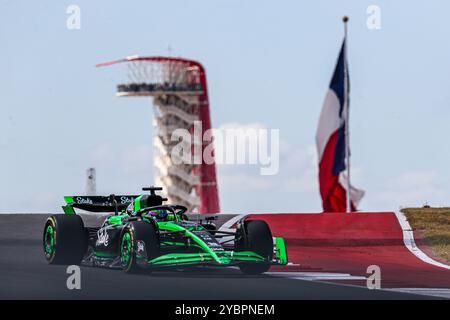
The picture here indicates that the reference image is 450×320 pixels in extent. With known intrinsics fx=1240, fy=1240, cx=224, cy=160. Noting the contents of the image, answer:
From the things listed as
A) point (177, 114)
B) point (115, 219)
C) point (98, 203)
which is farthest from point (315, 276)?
point (177, 114)

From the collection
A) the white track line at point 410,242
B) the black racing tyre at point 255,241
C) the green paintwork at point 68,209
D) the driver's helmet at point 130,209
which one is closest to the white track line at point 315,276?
the black racing tyre at point 255,241

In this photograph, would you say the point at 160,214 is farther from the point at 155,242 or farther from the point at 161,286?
the point at 161,286

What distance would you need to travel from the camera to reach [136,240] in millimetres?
21578

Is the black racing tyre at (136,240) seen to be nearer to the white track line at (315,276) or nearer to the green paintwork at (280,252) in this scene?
the green paintwork at (280,252)

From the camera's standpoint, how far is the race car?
71.4ft

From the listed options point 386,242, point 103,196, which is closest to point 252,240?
point 103,196

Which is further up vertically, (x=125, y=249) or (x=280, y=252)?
(x=125, y=249)

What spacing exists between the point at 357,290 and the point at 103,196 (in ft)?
24.5

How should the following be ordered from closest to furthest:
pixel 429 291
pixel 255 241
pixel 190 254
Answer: pixel 429 291, pixel 190 254, pixel 255 241

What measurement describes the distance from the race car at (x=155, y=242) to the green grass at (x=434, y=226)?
8.40m

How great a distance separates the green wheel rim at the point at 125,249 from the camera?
22.0m

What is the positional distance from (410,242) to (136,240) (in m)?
14.3

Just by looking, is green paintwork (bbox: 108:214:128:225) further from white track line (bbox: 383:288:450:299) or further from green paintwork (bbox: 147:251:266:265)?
white track line (bbox: 383:288:450:299)
